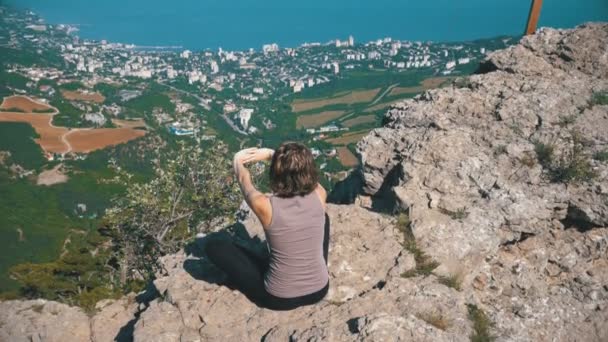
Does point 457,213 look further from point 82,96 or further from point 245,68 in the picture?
point 245,68

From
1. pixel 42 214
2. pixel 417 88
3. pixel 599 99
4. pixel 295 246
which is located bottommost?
pixel 42 214

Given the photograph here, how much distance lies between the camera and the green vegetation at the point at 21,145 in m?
80.5

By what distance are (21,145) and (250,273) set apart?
95383mm

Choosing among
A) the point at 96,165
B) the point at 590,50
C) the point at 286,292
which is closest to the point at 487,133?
the point at 590,50

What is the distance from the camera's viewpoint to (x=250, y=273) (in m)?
5.61

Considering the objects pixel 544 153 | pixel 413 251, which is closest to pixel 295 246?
pixel 413 251

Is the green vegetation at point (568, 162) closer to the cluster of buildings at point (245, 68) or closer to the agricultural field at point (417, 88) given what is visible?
the cluster of buildings at point (245, 68)

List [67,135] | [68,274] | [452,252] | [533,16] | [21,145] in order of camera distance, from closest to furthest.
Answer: [452,252] → [533,16] → [68,274] → [21,145] → [67,135]

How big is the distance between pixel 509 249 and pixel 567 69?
5102 millimetres

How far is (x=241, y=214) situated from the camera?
9.67m

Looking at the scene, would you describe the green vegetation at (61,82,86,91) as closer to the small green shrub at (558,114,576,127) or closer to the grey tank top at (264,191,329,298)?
the small green shrub at (558,114,576,127)

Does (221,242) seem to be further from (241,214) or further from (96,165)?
(96,165)

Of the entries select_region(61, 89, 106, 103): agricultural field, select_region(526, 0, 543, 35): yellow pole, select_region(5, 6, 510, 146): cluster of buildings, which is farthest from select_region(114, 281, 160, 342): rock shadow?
select_region(61, 89, 106, 103): agricultural field

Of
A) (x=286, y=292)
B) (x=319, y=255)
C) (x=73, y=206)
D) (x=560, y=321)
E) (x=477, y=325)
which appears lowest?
(x=73, y=206)
